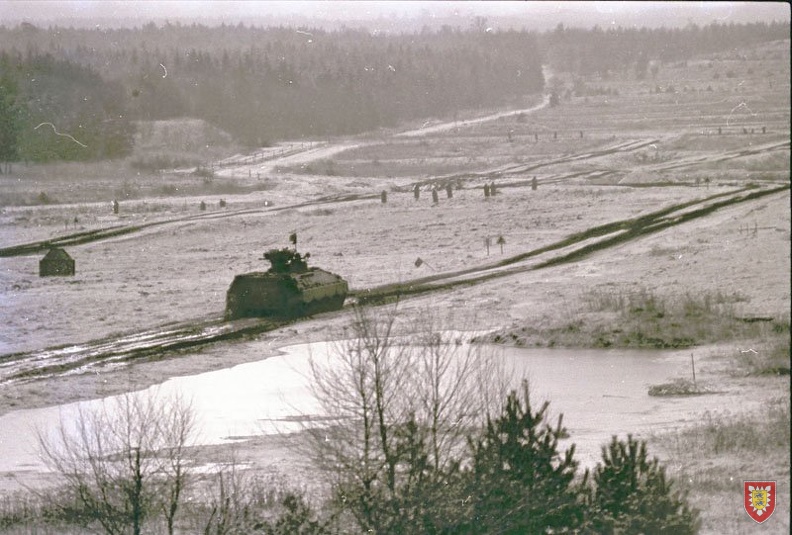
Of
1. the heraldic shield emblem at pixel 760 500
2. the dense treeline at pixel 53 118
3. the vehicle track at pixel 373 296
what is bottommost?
the heraldic shield emblem at pixel 760 500

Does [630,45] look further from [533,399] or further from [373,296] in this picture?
[533,399]

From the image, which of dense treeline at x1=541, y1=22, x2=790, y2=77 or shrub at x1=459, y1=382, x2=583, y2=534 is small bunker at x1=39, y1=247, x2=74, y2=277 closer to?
dense treeline at x1=541, y1=22, x2=790, y2=77

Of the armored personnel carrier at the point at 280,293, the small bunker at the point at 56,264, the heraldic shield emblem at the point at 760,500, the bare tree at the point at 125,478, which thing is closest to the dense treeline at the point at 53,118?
the small bunker at the point at 56,264

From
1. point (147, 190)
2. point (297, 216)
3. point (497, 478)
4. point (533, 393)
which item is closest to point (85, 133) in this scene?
point (147, 190)

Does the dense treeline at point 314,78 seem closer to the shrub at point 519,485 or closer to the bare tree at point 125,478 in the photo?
the bare tree at point 125,478

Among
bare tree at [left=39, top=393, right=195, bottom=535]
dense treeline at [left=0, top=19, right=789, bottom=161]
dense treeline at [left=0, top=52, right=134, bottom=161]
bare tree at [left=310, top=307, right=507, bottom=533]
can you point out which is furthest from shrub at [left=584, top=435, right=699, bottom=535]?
dense treeline at [left=0, top=52, right=134, bottom=161]

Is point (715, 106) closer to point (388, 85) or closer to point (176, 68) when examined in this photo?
point (388, 85)

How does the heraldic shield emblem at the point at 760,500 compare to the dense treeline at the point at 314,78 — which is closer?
the heraldic shield emblem at the point at 760,500
